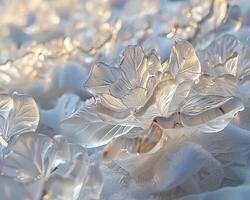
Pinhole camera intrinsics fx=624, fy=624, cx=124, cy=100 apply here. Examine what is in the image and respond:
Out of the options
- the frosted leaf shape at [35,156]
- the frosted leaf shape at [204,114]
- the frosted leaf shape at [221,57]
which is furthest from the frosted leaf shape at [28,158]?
the frosted leaf shape at [221,57]

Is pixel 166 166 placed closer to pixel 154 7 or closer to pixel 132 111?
pixel 132 111

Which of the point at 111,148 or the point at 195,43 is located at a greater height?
the point at 111,148

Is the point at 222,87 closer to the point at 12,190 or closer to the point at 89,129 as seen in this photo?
the point at 89,129

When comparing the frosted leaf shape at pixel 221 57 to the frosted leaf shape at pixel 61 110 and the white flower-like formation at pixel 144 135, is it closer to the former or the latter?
the white flower-like formation at pixel 144 135

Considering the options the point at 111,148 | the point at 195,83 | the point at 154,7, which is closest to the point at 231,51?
the point at 195,83

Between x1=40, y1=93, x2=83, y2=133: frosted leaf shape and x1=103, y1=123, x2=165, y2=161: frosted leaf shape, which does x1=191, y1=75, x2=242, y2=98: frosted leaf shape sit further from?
x1=40, y1=93, x2=83, y2=133: frosted leaf shape

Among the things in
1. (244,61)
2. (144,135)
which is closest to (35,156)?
(144,135)
